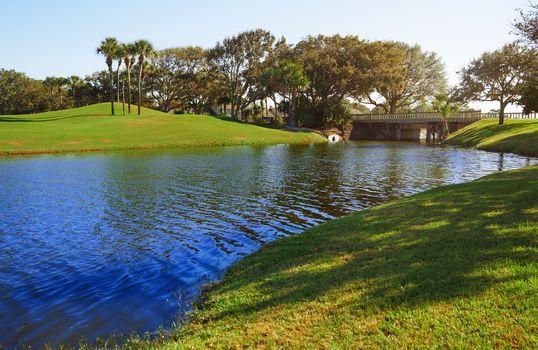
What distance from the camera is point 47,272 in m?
10.8

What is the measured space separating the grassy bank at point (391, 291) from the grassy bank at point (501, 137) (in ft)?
134

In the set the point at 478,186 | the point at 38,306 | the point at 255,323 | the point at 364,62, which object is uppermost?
the point at 364,62

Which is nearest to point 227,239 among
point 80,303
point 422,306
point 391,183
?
point 80,303

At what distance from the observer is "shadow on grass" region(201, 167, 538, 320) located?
23.5 feet

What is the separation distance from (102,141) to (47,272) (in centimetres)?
5104

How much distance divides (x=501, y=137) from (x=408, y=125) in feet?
135

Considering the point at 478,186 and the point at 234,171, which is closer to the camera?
the point at 478,186

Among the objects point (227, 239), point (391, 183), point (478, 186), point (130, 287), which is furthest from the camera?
point (391, 183)

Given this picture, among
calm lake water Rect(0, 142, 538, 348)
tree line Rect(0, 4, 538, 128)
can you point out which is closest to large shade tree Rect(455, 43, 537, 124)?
tree line Rect(0, 4, 538, 128)

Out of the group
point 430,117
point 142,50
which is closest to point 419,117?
point 430,117

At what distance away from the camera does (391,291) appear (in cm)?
716

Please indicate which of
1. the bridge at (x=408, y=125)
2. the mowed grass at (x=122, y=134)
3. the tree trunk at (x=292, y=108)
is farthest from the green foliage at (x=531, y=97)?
the tree trunk at (x=292, y=108)

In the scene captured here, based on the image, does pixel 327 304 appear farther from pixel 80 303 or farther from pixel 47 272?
pixel 47 272

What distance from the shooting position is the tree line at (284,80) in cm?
7756
